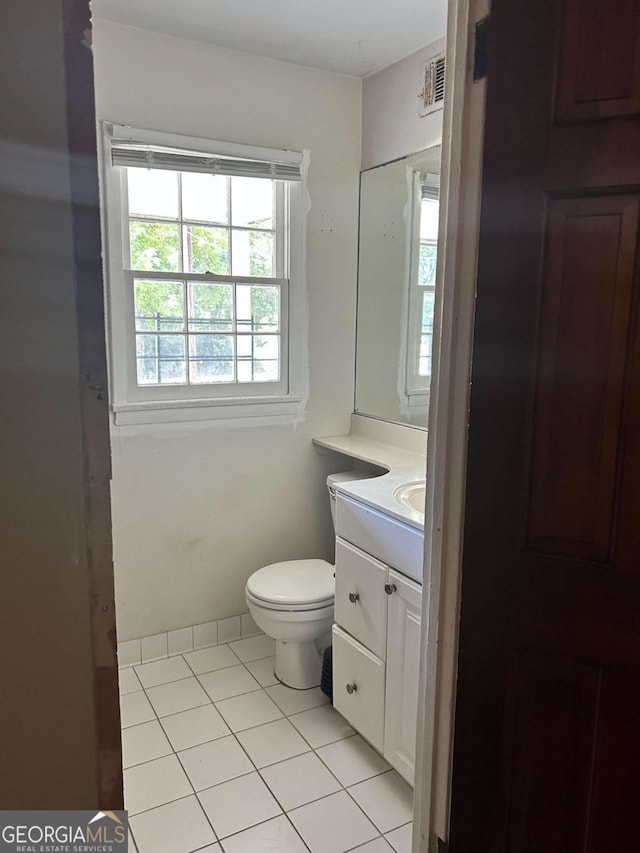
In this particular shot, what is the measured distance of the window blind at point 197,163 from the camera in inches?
87.8

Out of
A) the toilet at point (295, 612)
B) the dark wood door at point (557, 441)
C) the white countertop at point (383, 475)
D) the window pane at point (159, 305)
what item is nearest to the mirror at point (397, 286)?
the white countertop at point (383, 475)

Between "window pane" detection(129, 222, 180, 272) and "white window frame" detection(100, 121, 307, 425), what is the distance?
0.11 ft

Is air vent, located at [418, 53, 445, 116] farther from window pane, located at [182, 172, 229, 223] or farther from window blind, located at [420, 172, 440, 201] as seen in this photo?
window pane, located at [182, 172, 229, 223]

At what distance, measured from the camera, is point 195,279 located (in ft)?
8.04

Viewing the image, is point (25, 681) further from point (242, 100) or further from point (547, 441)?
point (242, 100)

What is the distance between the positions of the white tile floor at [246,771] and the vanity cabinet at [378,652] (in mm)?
126

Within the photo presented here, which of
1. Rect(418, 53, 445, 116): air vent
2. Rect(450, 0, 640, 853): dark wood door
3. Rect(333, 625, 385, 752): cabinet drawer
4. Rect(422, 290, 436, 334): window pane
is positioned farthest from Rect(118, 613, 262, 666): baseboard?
Rect(418, 53, 445, 116): air vent

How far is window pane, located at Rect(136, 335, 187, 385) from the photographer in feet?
7.86

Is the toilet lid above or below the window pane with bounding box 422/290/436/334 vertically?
below

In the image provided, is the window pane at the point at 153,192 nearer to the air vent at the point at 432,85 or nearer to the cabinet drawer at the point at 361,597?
the air vent at the point at 432,85

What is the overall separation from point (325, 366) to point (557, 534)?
5.87 feet

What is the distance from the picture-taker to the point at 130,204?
2.31 meters

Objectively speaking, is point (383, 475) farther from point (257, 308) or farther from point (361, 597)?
point (257, 308)

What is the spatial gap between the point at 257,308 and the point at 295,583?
1.18m
